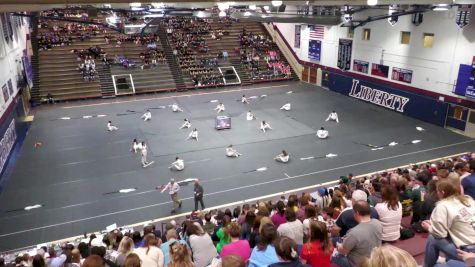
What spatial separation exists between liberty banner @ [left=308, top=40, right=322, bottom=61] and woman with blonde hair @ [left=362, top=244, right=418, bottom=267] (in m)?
33.7

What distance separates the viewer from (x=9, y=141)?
19781 millimetres

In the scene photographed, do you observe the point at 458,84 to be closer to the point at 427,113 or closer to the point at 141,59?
the point at 427,113

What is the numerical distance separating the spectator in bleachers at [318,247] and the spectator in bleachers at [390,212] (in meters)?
1.74

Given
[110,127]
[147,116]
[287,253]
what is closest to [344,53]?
[147,116]

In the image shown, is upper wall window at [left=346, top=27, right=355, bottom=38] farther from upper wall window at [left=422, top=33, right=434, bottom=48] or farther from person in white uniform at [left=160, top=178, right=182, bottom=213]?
person in white uniform at [left=160, top=178, right=182, bottom=213]

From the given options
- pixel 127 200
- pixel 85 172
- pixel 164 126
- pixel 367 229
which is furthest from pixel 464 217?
pixel 164 126

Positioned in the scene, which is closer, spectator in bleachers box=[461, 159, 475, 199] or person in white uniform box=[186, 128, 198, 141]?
spectator in bleachers box=[461, 159, 475, 199]

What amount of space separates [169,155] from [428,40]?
1832 cm

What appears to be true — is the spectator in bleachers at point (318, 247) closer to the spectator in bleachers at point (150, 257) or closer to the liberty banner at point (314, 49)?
the spectator in bleachers at point (150, 257)

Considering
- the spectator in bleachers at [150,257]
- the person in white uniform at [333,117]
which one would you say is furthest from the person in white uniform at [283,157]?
the spectator in bleachers at [150,257]

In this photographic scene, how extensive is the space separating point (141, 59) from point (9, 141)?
18.4m

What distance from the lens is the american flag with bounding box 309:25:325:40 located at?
34531 mm

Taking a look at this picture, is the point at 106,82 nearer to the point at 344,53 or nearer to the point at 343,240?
the point at 344,53

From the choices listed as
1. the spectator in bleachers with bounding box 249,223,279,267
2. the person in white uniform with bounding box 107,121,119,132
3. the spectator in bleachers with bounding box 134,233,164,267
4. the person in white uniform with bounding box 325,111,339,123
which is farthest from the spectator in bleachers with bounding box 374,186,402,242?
the person in white uniform with bounding box 107,121,119,132
